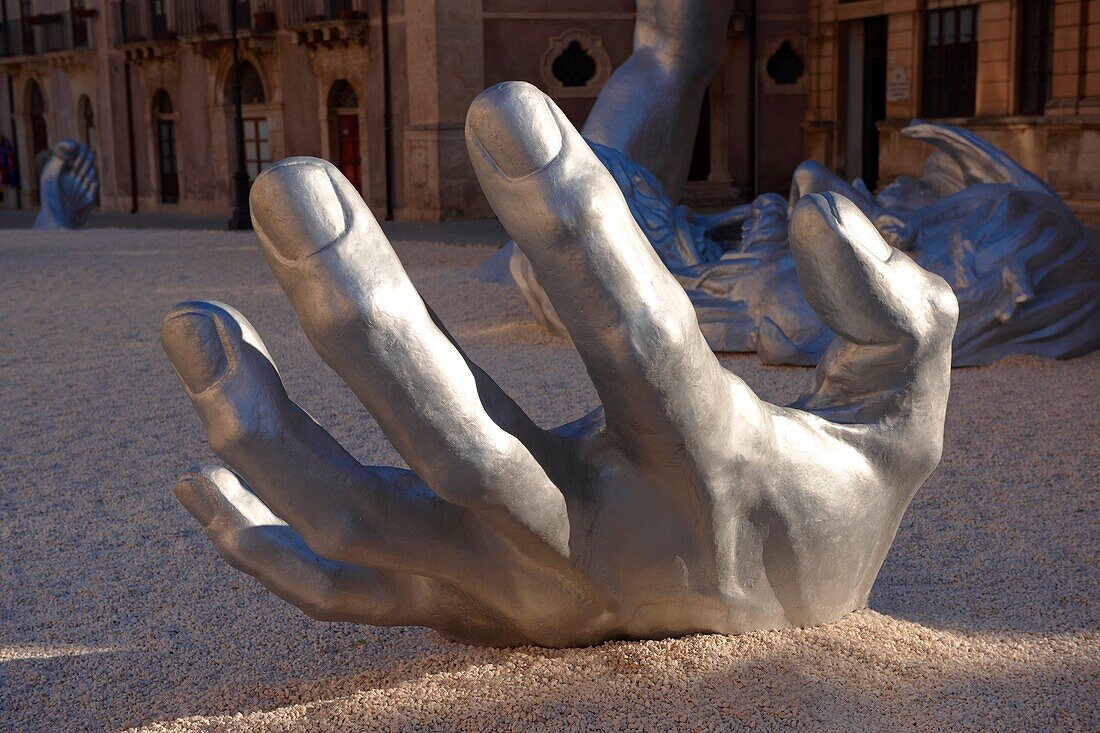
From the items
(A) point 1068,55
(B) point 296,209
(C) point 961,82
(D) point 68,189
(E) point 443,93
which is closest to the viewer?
(B) point 296,209

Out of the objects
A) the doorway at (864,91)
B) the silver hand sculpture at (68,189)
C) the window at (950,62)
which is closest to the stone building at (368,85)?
the doorway at (864,91)

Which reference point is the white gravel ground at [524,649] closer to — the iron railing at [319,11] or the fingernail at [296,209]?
the fingernail at [296,209]

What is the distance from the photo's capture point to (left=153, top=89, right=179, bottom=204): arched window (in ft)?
76.6

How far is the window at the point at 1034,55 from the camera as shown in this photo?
1384cm

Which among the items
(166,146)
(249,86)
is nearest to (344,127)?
(249,86)

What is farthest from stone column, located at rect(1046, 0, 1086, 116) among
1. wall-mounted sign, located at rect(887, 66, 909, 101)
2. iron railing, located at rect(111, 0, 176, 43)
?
iron railing, located at rect(111, 0, 176, 43)

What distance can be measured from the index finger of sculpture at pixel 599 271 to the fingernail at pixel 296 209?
181 mm

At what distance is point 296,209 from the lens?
4.61 ft

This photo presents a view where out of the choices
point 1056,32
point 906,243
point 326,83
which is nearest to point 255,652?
point 906,243

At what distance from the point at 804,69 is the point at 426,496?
62.4ft

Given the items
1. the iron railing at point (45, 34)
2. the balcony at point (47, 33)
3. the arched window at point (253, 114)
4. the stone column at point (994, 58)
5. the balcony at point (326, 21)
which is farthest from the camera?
the iron railing at point (45, 34)

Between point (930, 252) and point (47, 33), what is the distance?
24526mm

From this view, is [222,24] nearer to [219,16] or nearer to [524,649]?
[219,16]

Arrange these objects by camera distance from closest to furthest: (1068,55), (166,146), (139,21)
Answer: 1. (1068,55)
2. (139,21)
3. (166,146)
